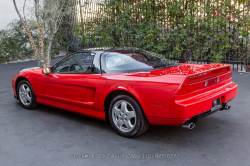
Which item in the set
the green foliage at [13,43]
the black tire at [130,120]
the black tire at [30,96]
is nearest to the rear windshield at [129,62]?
the black tire at [130,120]

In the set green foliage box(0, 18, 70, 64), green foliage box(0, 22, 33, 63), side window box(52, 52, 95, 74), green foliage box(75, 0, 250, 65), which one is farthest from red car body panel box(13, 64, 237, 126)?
green foliage box(0, 22, 33, 63)

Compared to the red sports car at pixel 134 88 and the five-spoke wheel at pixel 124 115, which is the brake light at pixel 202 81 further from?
the five-spoke wheel at pixel 124 115

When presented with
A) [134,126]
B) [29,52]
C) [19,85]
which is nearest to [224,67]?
[134,126]

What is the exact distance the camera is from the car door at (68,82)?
14.0 ft

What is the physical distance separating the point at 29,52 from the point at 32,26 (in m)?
2.31

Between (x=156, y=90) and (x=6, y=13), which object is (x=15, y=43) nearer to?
(x=6, y=13)

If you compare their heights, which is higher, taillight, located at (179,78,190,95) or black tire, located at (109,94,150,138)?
taillight, located at (179,78,190,95)

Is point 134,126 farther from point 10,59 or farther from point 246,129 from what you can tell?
point 10,59

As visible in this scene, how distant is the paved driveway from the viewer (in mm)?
3090

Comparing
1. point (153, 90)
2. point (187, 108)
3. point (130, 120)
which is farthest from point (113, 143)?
point (187, 108)

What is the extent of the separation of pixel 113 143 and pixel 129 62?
1.24 m

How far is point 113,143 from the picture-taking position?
3588mm

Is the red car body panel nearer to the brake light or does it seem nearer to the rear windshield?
the brake light

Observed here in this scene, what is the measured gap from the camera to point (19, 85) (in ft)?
17.8
